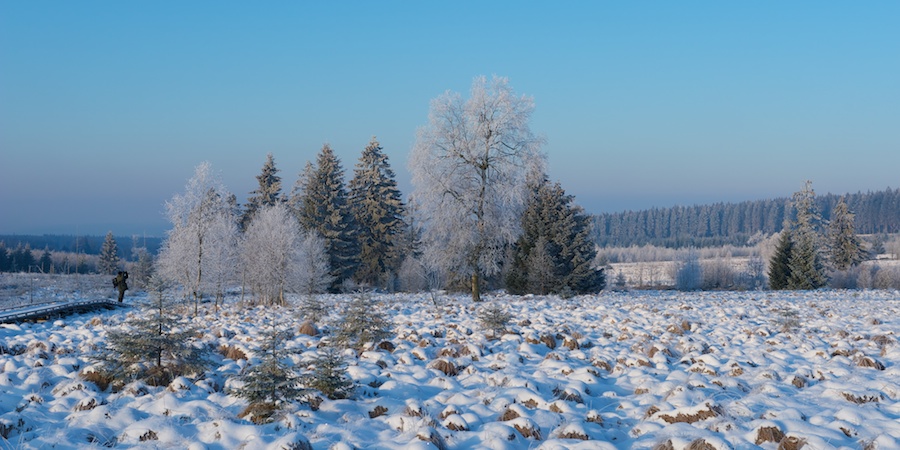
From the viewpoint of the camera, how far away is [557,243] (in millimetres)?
28141

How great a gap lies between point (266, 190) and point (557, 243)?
2160 centimetres

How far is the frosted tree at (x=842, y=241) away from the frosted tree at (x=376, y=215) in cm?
4240

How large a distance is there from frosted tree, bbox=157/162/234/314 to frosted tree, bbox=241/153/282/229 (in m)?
16.7

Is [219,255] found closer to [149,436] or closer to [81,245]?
[149,436]

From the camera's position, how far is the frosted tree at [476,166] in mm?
20578

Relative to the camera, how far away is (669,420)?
614 cm

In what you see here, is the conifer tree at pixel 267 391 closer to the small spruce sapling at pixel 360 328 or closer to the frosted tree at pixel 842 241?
the small spruce sapling at pixel 360 328

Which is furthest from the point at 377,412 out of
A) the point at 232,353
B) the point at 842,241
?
the point at 842,241

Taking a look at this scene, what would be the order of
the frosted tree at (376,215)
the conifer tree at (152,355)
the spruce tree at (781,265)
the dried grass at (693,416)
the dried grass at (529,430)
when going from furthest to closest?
the spruce tree at (781,265) → the frosted tree at (376,215) → the conifer tree at (152,355) → the dried grass at (693,416) → the dried grass at (529,430)

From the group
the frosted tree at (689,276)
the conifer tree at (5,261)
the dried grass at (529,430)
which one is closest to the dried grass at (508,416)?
the dried grass at (529,430)

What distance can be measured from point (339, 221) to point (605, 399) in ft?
99.6

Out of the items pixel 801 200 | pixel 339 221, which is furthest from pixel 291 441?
pixel 801 200

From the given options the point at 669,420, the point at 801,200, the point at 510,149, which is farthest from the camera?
the point at 801,200

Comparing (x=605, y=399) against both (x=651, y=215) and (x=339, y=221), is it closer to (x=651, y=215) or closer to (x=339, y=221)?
(x=339, y=221)
